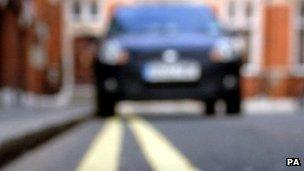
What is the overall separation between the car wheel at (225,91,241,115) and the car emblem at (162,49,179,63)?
35 centimetres

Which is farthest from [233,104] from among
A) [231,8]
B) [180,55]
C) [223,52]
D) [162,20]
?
[231,8]

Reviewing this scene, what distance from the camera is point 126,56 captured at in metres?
3.31

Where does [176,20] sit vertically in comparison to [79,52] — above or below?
above

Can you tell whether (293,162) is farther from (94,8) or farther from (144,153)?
(94,8)

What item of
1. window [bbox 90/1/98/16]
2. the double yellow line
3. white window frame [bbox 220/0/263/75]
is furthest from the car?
window [bbox 90/1/98/16]

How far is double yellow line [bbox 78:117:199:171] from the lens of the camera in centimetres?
144

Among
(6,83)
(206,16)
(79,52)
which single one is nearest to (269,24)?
(79,52)

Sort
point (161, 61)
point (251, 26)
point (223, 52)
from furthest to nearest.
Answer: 1. point (251, 26)
2. point (223, 52)
3. point (161, 61)

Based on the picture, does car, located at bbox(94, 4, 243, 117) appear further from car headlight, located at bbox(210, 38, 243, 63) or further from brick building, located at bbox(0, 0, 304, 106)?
brick building, located at bbox(0, 0, 304, 106)

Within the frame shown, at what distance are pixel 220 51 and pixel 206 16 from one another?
0.37 metres

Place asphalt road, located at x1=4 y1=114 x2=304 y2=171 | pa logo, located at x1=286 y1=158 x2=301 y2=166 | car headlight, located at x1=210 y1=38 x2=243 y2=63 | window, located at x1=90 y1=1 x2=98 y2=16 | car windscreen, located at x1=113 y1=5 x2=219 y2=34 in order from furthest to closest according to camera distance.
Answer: window, located at x1=90 y1=1 x2=98 y2=16
car headlight, located at x1=210 y1=38 x2=243 y2=63
car windscreen, located at x1=113 y1=5 x2=219 y2=34
asphalt road, located at x1=4 y1=114 x2=304 y2=171
pa logo, located at x1=286 y1=158 x2=301 y2=166

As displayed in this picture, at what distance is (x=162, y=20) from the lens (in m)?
3.27

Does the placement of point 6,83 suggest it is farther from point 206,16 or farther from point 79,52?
point 206,16

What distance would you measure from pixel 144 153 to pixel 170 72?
1539 mm
